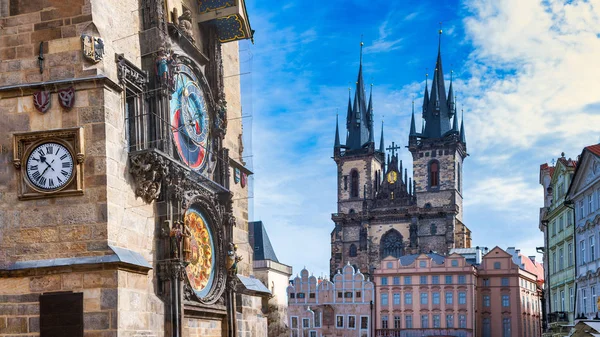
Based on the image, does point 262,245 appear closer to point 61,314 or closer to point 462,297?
point 462,297

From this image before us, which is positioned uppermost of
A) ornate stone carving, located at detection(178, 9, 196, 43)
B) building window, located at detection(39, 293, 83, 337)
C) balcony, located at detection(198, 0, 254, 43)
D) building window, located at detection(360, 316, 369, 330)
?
balcony, located at detection(198, 0, 254, 43)

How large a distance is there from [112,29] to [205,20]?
3.32 metres

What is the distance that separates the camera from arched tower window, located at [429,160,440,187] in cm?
7718

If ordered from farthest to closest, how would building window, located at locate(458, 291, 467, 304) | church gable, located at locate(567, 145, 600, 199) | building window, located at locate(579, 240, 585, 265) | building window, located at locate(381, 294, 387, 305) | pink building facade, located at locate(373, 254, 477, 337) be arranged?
building window, located at locate(381, 294, 387, 305) → building window, located at locate(458, 291, 467, 304) → pink building facade, located at locate(373, 254, 477, 337) → building window, located at locate(579, 240, 585, 265) → church gable, located at locate(567, 145, 600, 199)

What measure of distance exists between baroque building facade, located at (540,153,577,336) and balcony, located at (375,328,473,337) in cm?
2538

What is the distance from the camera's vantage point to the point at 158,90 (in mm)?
10922

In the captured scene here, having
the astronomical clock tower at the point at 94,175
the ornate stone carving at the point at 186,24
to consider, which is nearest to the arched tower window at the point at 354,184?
the ornate stone carving at the point at 186,24

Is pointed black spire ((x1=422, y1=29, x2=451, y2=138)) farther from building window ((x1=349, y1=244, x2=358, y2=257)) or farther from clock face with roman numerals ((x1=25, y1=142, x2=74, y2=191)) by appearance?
clock face with roman numerals ((x1=25, y1=142, x2=74, y2=191))

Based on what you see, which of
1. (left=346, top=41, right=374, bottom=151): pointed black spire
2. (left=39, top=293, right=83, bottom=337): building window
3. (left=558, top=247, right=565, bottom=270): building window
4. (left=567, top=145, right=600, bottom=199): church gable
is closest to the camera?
(left=39, top=293, right=83, bottom=337): building window

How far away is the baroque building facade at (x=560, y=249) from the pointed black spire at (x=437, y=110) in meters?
43.7

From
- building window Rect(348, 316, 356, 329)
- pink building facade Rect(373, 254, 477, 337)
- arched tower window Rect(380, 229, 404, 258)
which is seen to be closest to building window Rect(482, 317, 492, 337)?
pink building facade Rect(373, 254, 477, 337)

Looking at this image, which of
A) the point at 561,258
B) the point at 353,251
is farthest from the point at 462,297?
the point at 561,258

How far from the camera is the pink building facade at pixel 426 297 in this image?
60.2m

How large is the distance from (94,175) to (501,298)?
184ft
